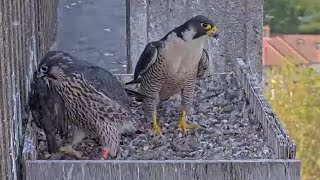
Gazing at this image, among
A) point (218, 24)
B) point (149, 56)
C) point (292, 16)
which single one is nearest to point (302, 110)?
point (218, 24)

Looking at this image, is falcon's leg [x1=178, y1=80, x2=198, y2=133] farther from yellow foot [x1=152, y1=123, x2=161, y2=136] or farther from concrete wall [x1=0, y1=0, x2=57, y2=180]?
concrete wall [x1=0, y1=0, x2=57, y2=180]

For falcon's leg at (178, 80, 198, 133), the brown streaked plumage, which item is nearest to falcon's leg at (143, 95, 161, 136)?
falcon's leg at (178, 80, 198, 133)

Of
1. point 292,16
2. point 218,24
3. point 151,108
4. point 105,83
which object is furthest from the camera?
point 292,16

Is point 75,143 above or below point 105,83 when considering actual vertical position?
below

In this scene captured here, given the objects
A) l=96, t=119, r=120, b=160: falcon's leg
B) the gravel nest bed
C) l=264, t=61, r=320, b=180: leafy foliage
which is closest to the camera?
l=96, t=119, r=120, b=160: falcon's leg

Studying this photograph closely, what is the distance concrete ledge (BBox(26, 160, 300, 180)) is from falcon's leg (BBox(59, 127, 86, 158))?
1.62 feet

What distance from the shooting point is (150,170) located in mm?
2605

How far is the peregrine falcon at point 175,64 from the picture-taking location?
3457mm

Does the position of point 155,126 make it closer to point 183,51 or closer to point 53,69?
point 183,51

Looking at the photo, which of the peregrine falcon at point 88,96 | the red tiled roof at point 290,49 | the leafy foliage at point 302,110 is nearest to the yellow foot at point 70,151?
the peregrine falcon at point 88,96

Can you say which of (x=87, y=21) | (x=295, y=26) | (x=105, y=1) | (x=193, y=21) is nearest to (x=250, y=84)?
(x=193, y=21)

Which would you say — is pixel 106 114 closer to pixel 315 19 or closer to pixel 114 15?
pixel 114 15

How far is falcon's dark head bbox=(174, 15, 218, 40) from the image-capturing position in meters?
3.44

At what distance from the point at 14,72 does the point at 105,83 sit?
0.49 meters
